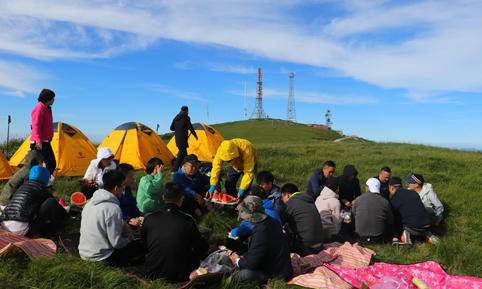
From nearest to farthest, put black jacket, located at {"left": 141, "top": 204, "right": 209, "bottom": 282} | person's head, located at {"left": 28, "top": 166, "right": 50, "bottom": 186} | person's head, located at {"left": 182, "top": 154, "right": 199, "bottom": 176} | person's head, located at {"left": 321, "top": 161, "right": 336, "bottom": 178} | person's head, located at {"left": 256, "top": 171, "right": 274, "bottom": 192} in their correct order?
black jacket, located at {"left": 141, "top": 204, "right": 209, "bottom": 282}, person's head, located at {"left": 28, "top": 166, "right": 50, "bottom": 186}, person's head, located at {"left": 256, "top": 171, "right": 274, "bottom": 192}, person's head, located at {"left": 182, "top": 154, "right": 199, "bottom": 176}, person's head, located at {"left": 321, "top": 161, "right": 336, "bottom": 178}

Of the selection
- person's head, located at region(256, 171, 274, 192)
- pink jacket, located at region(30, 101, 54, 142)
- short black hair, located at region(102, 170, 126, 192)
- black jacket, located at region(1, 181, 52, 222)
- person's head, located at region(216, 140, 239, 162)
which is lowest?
black jacket, located at region(1, 181, 52, 222)

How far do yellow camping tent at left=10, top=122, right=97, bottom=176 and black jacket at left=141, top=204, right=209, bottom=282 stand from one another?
25.1 ft

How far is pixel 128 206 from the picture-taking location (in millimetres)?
7387

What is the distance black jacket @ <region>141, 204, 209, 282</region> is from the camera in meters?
4.97

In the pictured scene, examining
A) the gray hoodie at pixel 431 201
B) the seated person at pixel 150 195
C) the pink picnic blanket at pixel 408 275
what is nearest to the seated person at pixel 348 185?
the gray hoodie at pixel 431 201

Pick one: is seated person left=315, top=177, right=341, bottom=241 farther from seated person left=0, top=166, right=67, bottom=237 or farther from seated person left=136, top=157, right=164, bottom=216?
seated person left=0, top=166, right=67, bottom=237

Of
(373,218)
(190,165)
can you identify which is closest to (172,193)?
(190,165)

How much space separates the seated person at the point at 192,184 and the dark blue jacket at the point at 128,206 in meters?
0.87

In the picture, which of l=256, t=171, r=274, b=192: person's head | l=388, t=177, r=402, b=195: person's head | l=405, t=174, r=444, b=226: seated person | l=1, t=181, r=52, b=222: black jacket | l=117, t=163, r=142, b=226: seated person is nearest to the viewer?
l=1, t=181, r=52, b=222: black jacket

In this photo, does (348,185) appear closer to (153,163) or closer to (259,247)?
(153,163)

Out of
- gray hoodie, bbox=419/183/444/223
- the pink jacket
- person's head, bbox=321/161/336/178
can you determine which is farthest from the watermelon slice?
gray hoodie, bbox=419/183/444/223

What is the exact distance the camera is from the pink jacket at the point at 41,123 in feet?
26.9

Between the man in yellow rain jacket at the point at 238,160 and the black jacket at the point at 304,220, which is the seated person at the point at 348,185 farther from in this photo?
the black jacket at the point at 304,220

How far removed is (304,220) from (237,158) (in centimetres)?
244
